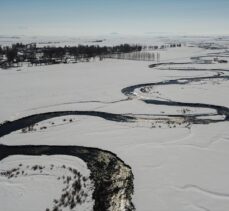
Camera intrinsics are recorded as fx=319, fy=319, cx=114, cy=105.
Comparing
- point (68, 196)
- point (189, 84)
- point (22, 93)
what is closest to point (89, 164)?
point (68, 196)

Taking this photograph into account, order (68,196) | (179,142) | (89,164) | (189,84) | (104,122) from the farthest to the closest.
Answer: (189,84) → (104,122) → (179,142) → (89,164) → (68,196)

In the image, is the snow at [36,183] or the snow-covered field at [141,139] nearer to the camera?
the snow at [36,183]

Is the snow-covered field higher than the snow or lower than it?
higher

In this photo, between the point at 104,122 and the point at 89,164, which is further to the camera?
the point at 104,122

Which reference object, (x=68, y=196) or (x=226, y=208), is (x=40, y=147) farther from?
(x=226, y=208)

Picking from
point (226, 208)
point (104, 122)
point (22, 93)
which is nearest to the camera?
point (226, 208)

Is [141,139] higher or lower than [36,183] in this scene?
higher

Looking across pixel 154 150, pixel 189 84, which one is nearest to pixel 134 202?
pixel 154 150

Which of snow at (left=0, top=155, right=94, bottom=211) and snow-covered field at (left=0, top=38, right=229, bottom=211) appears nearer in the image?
snow at (left=0, top=155, right=94, bottom=211)
